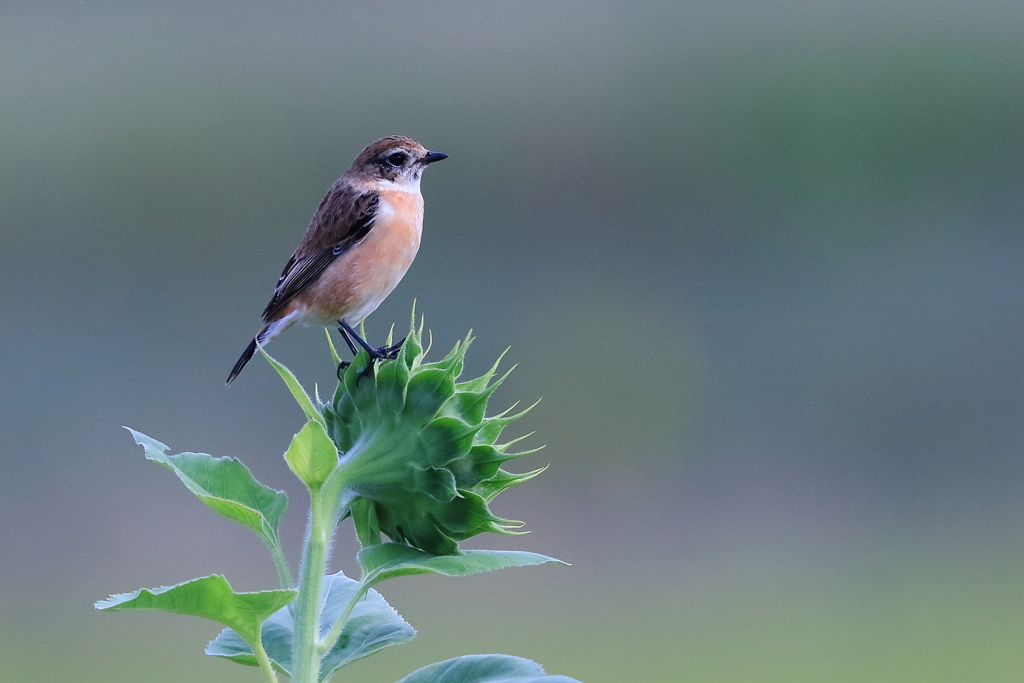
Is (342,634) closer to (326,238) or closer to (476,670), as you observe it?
(476,670)

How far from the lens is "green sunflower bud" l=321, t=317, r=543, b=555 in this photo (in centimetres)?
131

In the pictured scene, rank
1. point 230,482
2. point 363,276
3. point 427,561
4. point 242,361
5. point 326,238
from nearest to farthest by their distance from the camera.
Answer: point 427,561 < point 230,482 < point 242,361 < point 363,276 < point 326,238

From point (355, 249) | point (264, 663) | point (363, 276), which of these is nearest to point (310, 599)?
point (264, 663)

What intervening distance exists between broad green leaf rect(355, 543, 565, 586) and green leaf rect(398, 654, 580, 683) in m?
0.13

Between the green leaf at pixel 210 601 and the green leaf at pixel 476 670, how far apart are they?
0.22 m

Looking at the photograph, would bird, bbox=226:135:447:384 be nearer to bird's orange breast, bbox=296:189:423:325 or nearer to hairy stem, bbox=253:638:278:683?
bird's orange breast, bbox=296:189:423:325

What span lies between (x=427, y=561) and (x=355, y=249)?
2038 mm

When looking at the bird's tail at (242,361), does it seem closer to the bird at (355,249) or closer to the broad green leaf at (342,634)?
the bird at (355,249)

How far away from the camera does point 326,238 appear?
331 centimetres

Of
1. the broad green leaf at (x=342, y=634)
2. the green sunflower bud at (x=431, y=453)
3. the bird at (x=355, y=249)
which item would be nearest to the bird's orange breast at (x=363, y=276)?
the bird at (x=355, y=249)

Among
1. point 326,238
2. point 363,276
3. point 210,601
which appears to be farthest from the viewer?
point 326,238

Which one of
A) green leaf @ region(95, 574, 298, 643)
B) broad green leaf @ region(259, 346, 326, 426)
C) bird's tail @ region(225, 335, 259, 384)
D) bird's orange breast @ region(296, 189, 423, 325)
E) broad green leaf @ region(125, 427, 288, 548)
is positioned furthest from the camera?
bird's orange breast @ region(296, 189, 423, 325)

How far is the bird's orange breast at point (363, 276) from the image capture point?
308cm

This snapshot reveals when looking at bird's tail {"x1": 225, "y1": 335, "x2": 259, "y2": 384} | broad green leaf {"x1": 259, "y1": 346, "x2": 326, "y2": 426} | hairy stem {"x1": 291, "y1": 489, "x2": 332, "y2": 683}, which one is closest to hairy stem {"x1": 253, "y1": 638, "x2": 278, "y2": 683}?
hairy stem {"x1": 291, "y1": 489, "x2": 332, "y2": 683}
